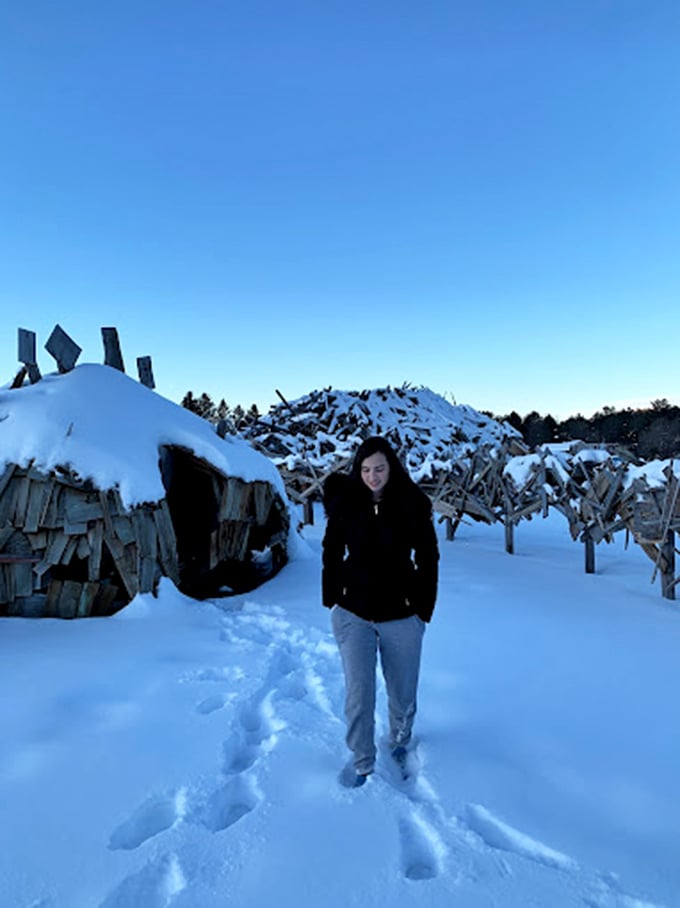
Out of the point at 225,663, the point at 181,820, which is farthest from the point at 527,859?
the point at 225,663

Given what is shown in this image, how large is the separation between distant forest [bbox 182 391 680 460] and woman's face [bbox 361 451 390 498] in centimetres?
4191

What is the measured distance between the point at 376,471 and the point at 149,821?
194 centimetres

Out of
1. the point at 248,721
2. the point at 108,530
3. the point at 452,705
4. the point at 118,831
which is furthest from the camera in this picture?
the point at 108,530

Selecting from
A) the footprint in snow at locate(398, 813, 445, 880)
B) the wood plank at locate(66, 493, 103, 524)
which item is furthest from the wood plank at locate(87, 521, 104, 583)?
the footprint in snow at locate(398, 813, 445, 880)

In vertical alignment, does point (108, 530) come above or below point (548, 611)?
above

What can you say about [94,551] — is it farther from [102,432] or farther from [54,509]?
[102,432]

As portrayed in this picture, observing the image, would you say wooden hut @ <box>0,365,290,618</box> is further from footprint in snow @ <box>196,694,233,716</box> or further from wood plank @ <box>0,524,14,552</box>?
footprint in snow @ <box>196,694,233,716</box>

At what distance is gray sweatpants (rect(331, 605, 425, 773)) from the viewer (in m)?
2.71

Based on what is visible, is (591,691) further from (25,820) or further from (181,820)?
(25,820)

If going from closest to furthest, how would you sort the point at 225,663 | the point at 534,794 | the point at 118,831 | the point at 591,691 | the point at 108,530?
the point at 118,831 → the point at 534,794 → the point at 591,691 → the point at 225,663 → the point at 108,530

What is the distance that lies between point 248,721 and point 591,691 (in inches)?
97.3

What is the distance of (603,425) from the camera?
60594 millimetres

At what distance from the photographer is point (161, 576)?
249 inches

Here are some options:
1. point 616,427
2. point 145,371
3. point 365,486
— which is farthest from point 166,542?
point 616,427
